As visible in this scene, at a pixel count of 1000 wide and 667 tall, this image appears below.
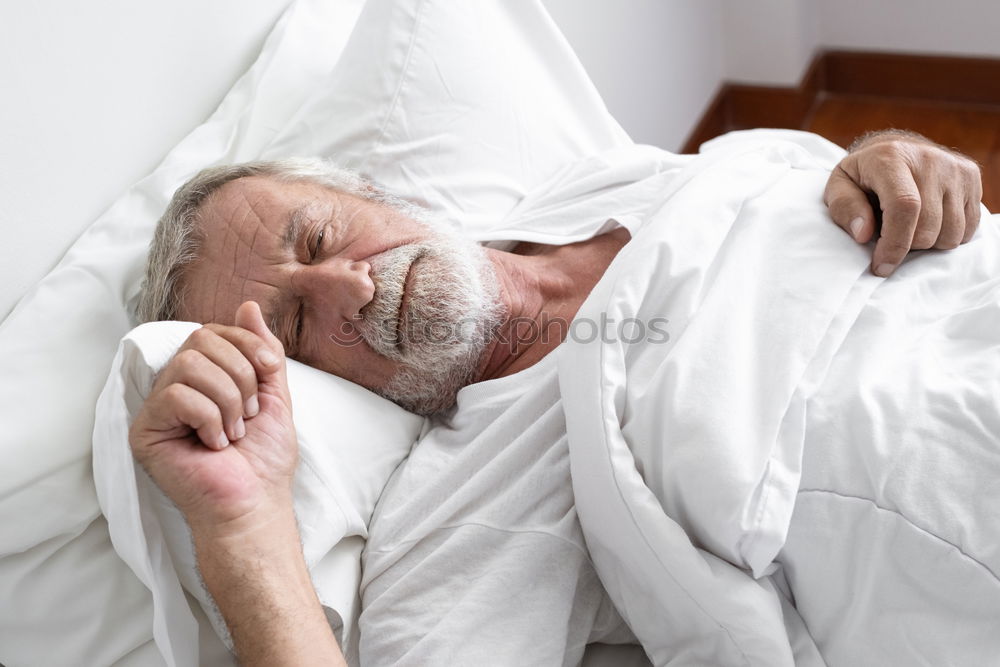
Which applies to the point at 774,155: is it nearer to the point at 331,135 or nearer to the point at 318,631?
the point at 331,135

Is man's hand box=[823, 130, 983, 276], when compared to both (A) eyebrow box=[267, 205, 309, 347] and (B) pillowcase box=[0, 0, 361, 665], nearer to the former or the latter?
(A) eyebrow box=[267, 205, 309, 347]

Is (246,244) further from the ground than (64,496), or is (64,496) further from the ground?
(246,244)

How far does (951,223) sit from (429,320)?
2.18ft

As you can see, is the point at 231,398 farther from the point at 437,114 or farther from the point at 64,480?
the point at 437,114

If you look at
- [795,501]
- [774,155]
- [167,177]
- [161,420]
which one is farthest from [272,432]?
[774,155]

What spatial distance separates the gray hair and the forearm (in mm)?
362

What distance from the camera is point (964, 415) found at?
0.97m

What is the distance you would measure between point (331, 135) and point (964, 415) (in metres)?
0.91

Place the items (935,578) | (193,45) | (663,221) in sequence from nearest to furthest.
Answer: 1. (935,578)
2. (663,221)
3. (193,45)

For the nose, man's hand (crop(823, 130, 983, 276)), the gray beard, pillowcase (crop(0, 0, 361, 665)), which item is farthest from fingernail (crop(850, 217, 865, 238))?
pillowcase (crop(0, 0, 361, 665))

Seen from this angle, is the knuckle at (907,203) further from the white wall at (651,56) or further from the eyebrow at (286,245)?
the white wall at (651,56)

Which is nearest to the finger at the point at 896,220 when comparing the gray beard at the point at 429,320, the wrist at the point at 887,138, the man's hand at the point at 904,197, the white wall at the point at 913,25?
the man's hand at the point at 904,197

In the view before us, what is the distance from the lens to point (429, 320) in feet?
4.07

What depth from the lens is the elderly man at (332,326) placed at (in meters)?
0.97
